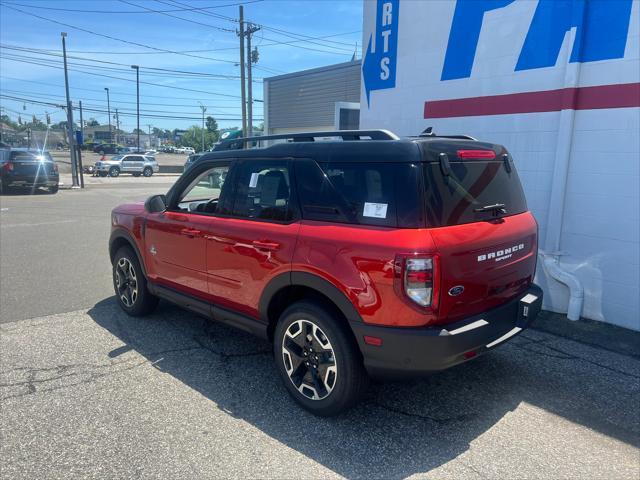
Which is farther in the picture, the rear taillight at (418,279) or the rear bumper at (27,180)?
the rear bumper at (27,180)

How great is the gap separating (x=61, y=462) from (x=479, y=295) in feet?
8.81

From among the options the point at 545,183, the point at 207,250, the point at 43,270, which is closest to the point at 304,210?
the point at 207,250

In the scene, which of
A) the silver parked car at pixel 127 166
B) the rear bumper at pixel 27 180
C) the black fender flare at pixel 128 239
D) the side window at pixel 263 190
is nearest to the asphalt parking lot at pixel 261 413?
the black fender flare at pixel 128 239

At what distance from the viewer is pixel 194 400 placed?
3.41 metres

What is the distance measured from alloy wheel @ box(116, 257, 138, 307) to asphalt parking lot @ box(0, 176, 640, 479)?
243 mm

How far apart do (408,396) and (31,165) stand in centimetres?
2002

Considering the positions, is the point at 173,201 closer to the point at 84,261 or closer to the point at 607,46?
the point at 84,261

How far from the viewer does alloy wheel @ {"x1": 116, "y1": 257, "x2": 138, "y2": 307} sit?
502 centimetres

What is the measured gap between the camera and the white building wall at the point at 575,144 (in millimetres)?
4773

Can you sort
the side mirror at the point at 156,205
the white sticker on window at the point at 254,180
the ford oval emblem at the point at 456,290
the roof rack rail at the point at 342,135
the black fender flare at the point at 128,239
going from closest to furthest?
the ford oval emblem at the point at 456,290 → the roof rack rail at the point at 342,135 → the white sticker on window at the point at 254,180 → the side mirror at the point at 156,205 → the black fender flare at the point at 128,239

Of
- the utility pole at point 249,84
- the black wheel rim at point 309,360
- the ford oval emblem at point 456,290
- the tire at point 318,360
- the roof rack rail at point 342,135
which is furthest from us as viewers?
the utility pole at point 249,84

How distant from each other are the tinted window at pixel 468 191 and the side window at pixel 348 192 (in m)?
0.23

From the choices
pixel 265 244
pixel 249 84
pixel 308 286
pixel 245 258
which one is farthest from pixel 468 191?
pixel 249 84

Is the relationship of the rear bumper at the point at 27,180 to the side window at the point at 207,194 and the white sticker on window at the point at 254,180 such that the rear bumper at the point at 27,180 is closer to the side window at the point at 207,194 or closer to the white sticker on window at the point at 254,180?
the side window at the point at 207,194
